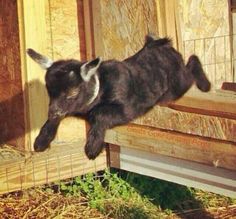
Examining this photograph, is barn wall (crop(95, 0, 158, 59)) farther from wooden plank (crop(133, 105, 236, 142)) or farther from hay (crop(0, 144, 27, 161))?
hay (crop(0, 144, 27, 161))

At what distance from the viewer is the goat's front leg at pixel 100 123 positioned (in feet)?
11.9

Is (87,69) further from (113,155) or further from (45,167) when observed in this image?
(113,155)

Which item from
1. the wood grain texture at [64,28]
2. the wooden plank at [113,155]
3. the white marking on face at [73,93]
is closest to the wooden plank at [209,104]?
the white marking on face at [73,93]

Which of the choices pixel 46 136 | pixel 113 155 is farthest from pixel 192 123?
pixel 113 155

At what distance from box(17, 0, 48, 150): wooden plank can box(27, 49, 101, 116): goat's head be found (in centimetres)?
271

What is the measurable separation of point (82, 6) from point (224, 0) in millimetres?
1485

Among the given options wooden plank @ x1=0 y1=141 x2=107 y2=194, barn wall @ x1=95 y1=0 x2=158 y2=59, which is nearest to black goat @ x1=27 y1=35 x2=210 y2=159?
barn wall @ x1=95 y1=0 x2=158 y2=59

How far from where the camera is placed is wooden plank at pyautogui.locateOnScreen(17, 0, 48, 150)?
6.43m

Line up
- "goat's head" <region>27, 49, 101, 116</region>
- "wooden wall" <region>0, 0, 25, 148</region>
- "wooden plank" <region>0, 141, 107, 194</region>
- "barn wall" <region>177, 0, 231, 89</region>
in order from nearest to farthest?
"goat's head" <region>27, 49, 101, 116</region> → "barn wall" <region>177, 0, 231, 89</region> → "wooden plank" <region>0, 141, 107, 194</region> → "wooden wall" <region>0, 0, 25, 148</region>

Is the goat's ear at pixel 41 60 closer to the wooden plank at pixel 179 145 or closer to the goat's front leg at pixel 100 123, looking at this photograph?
the goat's front leg at pixel 100 123

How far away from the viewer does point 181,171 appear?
554 centimetres

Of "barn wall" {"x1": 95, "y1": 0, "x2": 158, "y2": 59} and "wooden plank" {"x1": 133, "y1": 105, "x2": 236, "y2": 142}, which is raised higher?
A: "barn wall" {"x1": 95, "y1": 0, "x2": 158, "y2": 59}

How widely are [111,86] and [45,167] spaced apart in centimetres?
247

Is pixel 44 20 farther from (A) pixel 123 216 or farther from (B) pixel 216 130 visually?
(B) pixel 216 130
